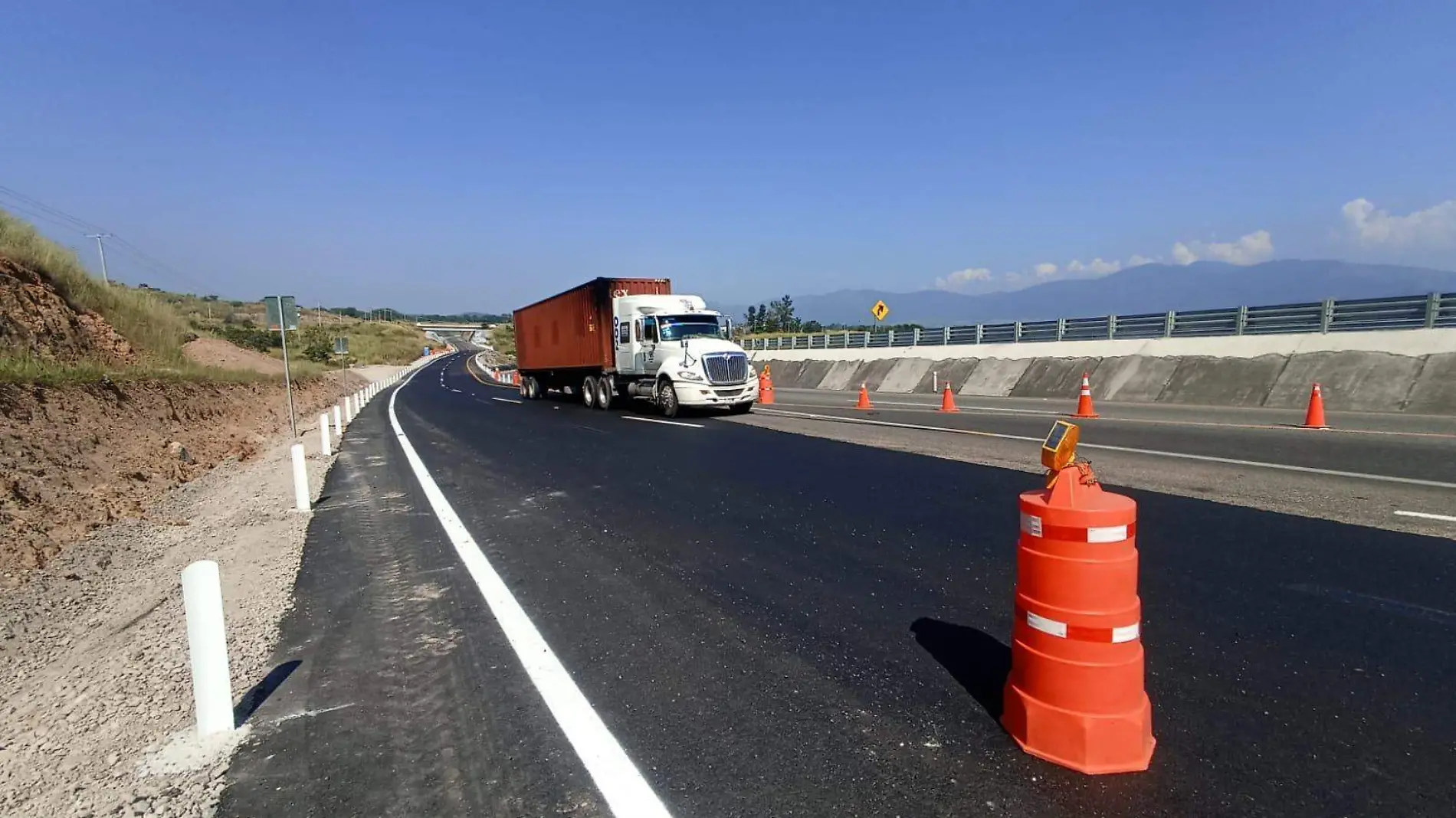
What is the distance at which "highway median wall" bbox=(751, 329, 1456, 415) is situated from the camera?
14422 millimetres

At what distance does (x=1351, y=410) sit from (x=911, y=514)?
44.5 ft

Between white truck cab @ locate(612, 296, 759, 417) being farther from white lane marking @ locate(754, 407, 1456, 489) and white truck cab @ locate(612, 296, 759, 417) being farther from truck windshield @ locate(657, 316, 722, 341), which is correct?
white lane marking @ locate(754, 407, 1456, 489)

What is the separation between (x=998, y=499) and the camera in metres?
7.45

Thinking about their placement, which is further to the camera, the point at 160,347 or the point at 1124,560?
the point at 160,347

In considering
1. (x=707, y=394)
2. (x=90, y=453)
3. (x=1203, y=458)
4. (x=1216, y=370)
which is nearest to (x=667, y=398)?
(x=707, y=394)

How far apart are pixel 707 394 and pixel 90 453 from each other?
451 inches

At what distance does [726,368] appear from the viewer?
699 inches

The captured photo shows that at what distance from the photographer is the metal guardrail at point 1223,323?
15.2 metres

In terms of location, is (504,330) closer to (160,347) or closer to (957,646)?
(160,347)

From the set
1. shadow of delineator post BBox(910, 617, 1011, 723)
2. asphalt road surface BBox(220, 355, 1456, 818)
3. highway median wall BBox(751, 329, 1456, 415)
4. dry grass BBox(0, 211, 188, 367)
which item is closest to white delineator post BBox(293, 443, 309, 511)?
asphalt road surface BBox(220, 355, 1456, 818)

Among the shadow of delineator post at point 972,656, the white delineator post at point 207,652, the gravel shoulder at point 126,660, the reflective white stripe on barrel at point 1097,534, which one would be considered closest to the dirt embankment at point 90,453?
the gravel shoulder at point 126,660

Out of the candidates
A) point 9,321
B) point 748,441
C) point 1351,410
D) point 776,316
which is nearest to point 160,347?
point 9,321

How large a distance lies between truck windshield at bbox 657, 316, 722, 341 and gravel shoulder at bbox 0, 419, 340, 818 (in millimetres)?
11289

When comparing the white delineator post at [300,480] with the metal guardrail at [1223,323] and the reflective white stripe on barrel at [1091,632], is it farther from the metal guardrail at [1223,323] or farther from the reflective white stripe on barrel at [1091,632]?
the metal guardrail at [1223,323]
